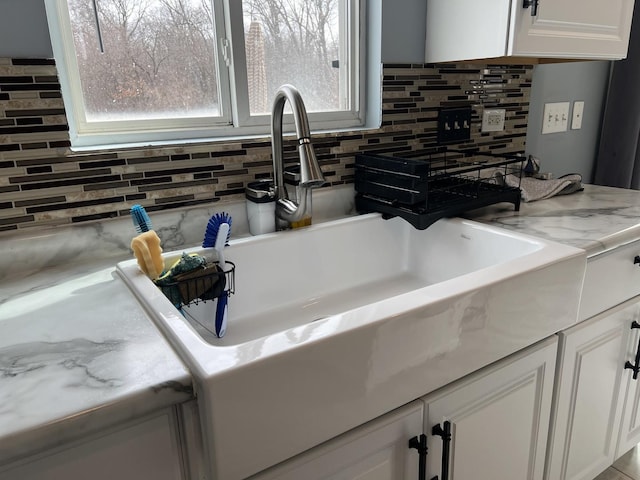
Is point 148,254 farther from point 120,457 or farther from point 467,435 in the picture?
point 467,435

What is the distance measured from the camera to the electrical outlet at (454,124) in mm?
1496

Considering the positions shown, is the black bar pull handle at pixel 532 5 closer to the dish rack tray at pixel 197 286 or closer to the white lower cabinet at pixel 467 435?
the white lower cabinet at pixel 467 435

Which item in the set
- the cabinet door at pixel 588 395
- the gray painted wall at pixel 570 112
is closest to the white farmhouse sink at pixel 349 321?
the cabinet door at pixel 588 395

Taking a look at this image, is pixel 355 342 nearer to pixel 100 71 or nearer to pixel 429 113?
pixel 100 71

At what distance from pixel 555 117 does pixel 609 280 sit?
0.98 meters

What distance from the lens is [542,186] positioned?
1.43 metres

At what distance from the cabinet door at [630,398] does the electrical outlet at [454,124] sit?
700 mm

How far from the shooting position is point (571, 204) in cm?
135

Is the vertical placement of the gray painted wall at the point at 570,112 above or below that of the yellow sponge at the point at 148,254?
above

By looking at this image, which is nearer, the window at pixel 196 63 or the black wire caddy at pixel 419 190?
the window at pixel 196 63

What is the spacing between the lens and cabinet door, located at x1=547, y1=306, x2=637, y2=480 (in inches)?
41.7

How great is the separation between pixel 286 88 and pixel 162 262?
16.5 inches

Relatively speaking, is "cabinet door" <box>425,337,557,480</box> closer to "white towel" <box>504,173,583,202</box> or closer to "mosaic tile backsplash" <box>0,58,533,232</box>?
"white towel" <box>504,173,583,202</box>

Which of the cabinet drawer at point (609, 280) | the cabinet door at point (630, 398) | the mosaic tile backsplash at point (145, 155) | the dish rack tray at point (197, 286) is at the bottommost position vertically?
the cabinet door at point (630, 398)
